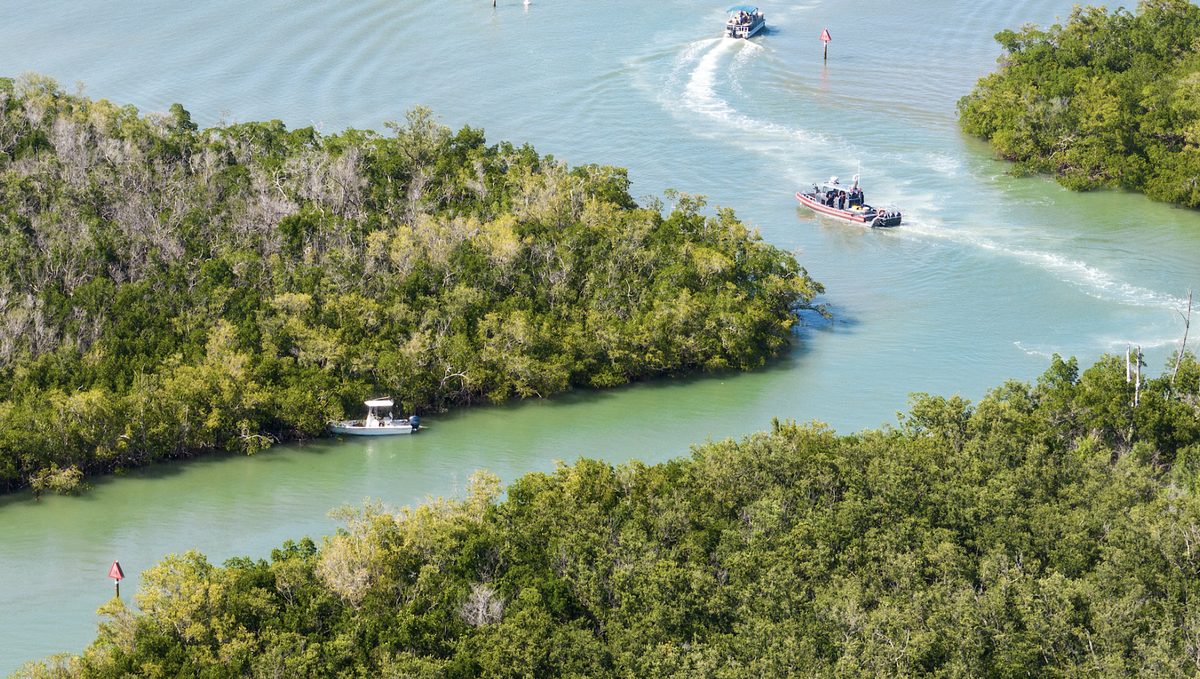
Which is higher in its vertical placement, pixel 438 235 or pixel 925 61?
pixel 925 61

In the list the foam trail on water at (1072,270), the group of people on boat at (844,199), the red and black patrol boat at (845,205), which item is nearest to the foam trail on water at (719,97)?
the red and black patrol boat at (845,205)

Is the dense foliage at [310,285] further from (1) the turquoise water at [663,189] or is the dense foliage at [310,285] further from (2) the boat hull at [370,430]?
(1) the turquoise water at [663,189]

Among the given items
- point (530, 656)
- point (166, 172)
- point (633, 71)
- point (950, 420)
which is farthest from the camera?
point (633, 71)

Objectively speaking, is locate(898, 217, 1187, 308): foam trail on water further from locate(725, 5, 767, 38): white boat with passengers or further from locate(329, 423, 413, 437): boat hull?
locate(329, 423, 413, 437): boat hull

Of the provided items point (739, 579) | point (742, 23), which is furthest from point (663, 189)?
point (739, 579)

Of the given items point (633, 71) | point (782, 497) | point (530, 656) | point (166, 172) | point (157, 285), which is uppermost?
point (633, 71)

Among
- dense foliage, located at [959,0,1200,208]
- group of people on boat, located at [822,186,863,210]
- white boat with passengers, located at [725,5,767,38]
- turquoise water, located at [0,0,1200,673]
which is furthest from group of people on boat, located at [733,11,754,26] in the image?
group of people on boat, located at [822,186,863,210]

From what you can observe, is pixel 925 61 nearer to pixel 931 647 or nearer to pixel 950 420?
pixel 950 420

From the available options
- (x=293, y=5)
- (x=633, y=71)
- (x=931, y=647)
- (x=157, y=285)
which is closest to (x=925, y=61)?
(x=633, y=71)
